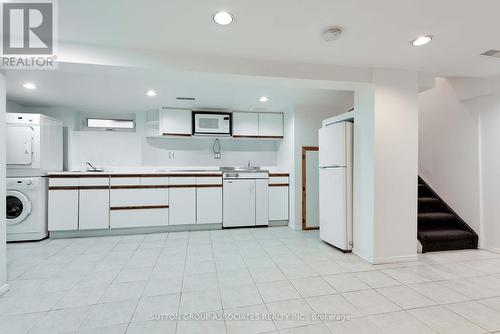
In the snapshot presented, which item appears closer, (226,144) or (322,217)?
(322,217)

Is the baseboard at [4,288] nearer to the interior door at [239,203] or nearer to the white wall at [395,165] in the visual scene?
the interior door at [239,203]

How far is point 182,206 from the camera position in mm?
4117

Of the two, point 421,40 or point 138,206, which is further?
point 138,206

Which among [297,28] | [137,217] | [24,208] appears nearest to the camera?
[297,28]

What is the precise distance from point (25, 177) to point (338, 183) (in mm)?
4454

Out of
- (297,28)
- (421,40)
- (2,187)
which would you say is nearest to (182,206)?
(2,187)

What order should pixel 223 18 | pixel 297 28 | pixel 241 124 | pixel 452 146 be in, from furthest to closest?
pixel 241 124 < pixel 452 146 < pixel 297 28 < pixel 223 18

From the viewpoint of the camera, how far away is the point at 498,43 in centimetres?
221

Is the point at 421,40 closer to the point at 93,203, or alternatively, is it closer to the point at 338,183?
the point at 338,183

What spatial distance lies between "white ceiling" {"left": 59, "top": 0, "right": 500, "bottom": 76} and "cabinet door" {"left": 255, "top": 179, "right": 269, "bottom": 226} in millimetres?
2393

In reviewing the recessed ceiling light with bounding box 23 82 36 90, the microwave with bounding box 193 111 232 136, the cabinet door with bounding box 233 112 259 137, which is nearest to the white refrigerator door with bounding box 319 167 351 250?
the cabinet door with bounding box 233 112 259 137

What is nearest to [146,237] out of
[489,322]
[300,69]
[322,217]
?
[322,217]

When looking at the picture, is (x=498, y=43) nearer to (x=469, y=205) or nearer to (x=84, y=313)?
(x=469, y=205)

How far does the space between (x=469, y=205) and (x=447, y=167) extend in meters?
0.61
